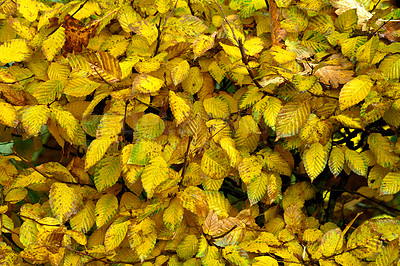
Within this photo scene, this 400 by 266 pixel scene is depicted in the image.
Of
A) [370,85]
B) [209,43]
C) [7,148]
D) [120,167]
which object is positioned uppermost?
[209,43]

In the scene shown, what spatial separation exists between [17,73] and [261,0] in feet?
2.31

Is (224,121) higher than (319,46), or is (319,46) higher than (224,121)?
(319,46)

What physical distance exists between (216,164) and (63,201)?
16.2 inches

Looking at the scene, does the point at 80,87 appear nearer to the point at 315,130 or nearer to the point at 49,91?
the point at 49,91

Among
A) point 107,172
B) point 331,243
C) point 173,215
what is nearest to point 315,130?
point 331,243

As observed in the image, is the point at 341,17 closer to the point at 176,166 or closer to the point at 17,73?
the point at 176,166

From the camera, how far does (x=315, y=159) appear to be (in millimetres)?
1103

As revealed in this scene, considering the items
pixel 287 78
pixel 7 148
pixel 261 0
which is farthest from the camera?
pixel 7 148

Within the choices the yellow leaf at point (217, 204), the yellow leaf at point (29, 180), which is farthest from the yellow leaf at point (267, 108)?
the yellow leaf at point (29, 180)

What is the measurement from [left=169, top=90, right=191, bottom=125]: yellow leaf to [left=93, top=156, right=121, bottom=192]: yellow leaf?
21 cm

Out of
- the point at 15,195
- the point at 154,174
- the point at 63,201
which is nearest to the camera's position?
the point at 154,174

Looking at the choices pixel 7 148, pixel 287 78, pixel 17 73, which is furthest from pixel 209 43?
pixel 7 148

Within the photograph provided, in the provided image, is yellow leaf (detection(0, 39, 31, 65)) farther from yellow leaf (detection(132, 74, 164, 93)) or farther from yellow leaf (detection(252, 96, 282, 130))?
yellow leaf (detection(252, 96, 282, 130))

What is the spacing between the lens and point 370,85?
3.44 feet
